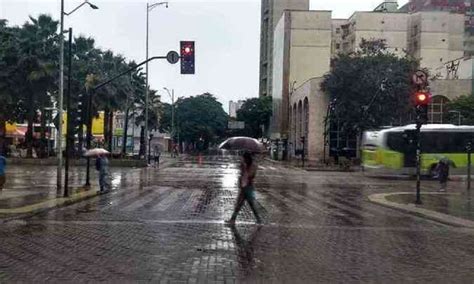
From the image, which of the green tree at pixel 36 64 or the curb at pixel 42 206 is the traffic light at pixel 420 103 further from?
the green tree at pixel 36 64

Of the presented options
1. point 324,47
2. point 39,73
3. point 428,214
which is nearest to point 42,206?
point 428,214

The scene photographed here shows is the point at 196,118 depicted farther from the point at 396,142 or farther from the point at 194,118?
the point at 396,142

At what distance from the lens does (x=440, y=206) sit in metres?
21.3

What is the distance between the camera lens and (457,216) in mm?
18156

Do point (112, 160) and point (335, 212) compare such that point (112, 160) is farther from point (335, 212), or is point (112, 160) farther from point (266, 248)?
point (266, 248)

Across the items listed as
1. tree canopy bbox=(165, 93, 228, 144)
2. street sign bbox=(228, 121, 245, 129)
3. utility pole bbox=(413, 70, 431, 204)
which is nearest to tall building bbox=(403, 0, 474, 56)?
street sign bbox=(228, 121, 245, 129)

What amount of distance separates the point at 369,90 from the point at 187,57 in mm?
44952

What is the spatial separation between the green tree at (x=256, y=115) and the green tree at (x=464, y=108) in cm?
5738

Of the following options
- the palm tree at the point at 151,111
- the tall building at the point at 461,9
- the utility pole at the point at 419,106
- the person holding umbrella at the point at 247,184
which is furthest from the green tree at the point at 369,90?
the tall building at the point at 461,9

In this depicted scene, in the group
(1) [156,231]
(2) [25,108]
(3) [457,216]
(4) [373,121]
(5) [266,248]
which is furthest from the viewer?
(4) [373,121]

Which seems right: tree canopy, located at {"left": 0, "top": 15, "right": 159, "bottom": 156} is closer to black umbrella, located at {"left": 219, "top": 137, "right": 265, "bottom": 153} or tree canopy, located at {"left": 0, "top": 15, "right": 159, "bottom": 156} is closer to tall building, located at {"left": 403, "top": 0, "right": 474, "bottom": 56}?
black umbrella, located at {"left": 219, "top": 137, "right": 265, "bottom": 153}

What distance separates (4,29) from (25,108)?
8875mm

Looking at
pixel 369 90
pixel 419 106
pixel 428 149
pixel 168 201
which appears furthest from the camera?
pixel 369 90

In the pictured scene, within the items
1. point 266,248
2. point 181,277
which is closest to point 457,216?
point 266,248
